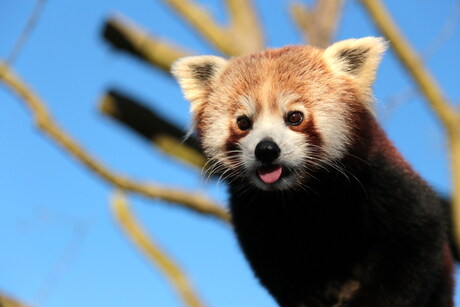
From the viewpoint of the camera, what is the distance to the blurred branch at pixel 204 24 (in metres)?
5.38

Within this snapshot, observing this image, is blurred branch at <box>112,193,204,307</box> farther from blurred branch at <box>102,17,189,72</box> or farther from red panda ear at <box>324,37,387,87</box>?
red panda ear at <box>324,37,387,87</box>

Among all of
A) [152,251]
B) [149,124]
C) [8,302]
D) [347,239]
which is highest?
[347,239]

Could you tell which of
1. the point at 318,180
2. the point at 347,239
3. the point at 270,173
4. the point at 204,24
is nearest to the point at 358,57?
the point at 318,180

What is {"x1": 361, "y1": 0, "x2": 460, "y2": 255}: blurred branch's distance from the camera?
16.3 feet

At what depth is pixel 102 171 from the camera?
496 cm

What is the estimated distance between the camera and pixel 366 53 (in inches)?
119

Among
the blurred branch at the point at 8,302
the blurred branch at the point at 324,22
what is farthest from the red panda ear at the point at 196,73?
the blurred branch at the point at 324,22

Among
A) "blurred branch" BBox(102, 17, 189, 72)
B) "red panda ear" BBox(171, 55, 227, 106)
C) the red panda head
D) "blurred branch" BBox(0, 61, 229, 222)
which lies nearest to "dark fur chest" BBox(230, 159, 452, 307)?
the red panda head

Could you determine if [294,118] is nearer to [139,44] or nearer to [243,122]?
[243,122]

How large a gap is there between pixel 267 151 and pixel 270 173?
0.45ft

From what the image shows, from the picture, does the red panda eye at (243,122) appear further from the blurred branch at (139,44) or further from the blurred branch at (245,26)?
the blurred branch at (245,26)

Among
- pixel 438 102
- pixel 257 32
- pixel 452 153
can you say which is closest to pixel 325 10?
pixel 257 32

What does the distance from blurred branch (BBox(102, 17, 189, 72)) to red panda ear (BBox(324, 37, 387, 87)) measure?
6.97 ft

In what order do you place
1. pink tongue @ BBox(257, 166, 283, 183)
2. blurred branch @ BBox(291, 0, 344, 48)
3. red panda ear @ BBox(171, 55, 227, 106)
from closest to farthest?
pink tongue @ BBox(257, 166, 283, 183), red panda ear @ BBox(171, 55, 227, 106), blurred branch @ BBox(291, 0, 344, 48)
